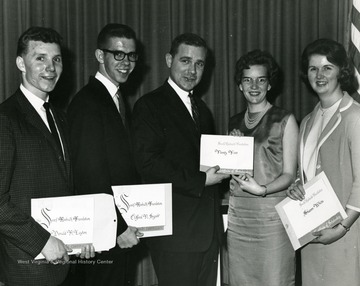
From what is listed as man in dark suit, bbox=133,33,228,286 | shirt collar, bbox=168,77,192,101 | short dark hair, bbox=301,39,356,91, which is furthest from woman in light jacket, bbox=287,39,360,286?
shirt collar, bbox=168,77,192,101

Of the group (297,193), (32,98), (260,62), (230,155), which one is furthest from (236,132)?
(32,98)

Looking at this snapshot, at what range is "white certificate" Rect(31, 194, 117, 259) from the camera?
1.91m

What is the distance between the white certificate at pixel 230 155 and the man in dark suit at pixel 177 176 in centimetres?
5

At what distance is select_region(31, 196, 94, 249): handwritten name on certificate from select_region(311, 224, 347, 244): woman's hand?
1.24 m

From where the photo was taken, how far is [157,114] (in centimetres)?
250

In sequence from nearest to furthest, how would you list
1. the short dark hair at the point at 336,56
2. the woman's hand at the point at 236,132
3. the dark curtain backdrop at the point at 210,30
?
the short dark hair at the point at 336,56 → the woman's hand at the point at 236,132 → the dark curtain backdrop at the point at 210,30

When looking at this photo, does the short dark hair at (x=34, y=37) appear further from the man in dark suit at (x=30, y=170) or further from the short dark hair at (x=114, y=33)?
the short dark hair at (x=114, y=33)

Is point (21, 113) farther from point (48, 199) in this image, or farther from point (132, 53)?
point (132, 53)

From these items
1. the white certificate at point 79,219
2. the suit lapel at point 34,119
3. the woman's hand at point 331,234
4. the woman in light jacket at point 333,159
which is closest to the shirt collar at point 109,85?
the suit lapel at point 34,119

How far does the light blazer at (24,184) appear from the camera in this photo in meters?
1.81

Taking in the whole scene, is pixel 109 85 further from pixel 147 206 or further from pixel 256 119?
pixel 256 119

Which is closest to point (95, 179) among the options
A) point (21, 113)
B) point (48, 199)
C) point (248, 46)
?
point (48, 199)

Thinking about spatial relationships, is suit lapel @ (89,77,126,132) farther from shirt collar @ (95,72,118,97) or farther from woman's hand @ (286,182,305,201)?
woman's hand @ (286,182,305,201)

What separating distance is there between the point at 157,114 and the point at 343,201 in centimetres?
119
